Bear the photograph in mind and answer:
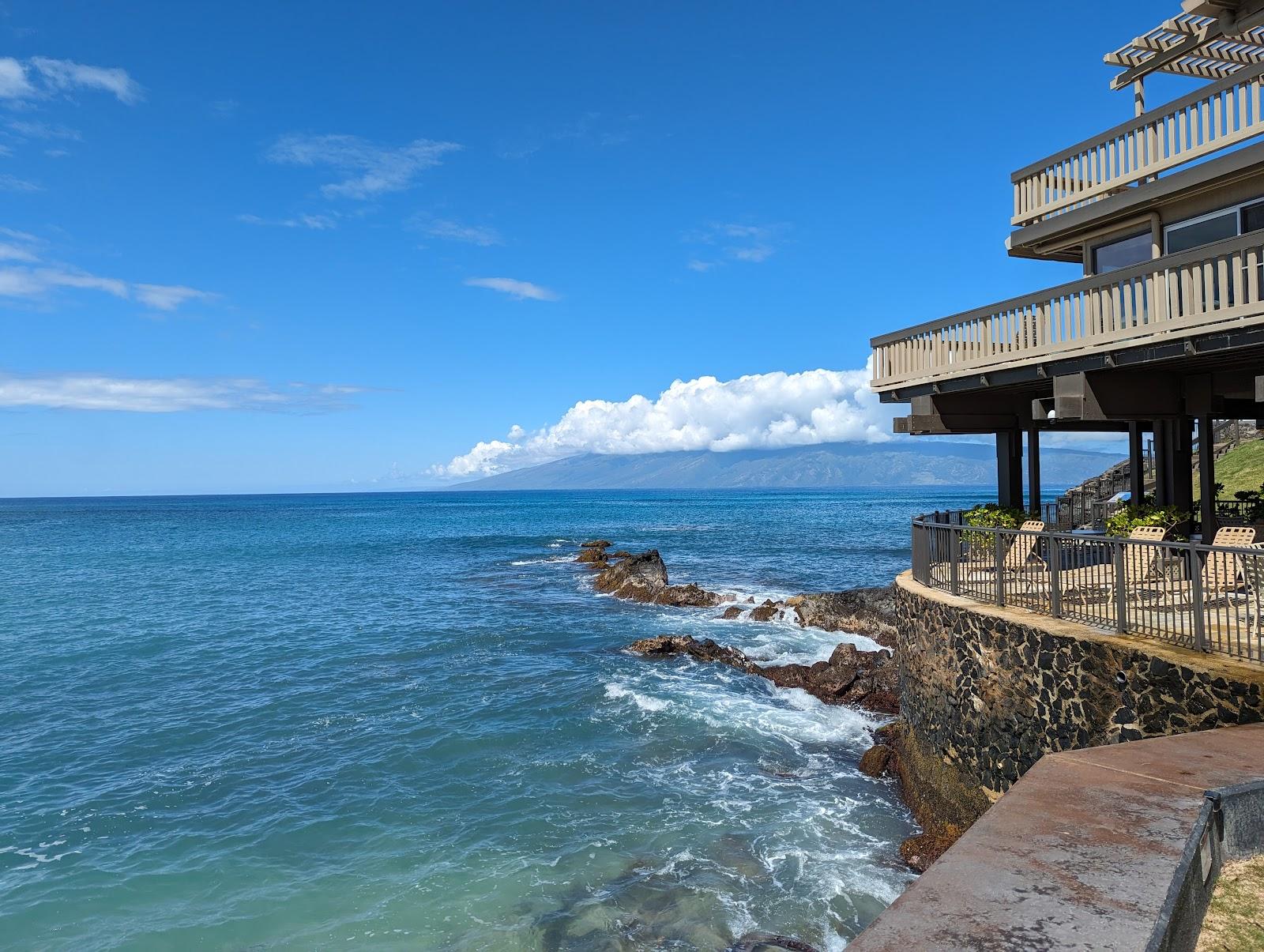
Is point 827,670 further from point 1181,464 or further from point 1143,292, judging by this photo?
point 1143,292

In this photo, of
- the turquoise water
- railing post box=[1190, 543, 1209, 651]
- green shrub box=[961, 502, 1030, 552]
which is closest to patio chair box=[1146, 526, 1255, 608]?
railing post box=[1190, 543, 1209, 651]

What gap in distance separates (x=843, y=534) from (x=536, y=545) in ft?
98.6

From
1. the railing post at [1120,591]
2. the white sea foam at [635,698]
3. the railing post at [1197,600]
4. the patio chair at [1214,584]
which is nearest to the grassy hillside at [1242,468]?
the white sea foam at [635,698]

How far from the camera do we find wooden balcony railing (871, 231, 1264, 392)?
35.3 ft

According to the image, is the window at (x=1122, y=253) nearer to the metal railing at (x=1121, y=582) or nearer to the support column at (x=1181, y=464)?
the support column at (x=1181, y=464)

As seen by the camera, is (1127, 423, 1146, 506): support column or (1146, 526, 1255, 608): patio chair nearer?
(1146, 526, 1255, 608): patio chair

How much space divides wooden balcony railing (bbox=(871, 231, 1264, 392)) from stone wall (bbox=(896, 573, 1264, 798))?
4.63 meters

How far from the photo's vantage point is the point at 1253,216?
13.0 meters

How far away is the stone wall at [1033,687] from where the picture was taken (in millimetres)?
8312

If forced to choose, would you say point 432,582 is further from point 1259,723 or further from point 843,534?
point 843,534

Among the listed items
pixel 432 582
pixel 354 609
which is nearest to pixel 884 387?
pixel 354 609

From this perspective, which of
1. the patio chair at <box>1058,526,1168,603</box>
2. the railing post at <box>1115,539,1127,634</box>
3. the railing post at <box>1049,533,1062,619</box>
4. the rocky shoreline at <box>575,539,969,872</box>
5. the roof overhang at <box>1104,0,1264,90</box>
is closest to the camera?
the railing post at <box>1115,539,1127,634</box>

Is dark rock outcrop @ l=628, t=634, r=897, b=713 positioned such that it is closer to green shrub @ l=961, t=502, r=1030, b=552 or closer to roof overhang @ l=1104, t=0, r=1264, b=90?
green shrub @ l=961, t=502, r=1030, b=552

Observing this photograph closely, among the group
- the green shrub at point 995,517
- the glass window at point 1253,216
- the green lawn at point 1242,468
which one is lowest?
the green shrub at point 995,517
